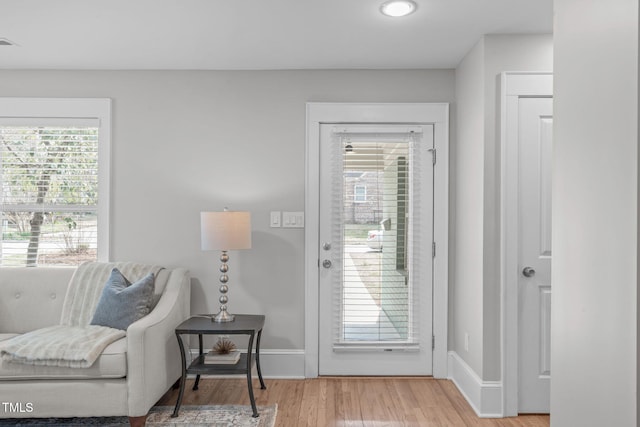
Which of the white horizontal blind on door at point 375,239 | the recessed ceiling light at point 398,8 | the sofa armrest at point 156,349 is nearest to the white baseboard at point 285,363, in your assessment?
the white horizontal blind on door at point 375,239

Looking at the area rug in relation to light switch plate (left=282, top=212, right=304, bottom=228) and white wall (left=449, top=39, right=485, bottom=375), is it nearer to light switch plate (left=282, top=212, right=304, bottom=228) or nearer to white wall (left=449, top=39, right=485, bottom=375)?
light switch plate (left=282, top=212, right=304, bottom=228)

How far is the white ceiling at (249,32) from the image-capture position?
8.02 ft

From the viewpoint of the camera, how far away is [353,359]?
3.48 meters

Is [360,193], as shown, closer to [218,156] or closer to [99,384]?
[218,156]

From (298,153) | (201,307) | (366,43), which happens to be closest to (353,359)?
(201,307)

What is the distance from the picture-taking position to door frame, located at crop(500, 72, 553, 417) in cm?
279

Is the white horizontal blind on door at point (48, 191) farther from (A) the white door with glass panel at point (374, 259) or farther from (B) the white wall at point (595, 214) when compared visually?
(B) the white wall at point (595, 214)

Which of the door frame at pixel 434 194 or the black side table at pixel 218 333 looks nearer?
the black side table at pixel 218 333

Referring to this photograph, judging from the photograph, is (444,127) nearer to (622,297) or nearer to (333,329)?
(333,329)

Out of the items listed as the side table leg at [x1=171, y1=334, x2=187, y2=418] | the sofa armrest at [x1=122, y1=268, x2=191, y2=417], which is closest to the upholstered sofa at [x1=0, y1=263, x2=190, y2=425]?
the sofa armrest at [x1=122, y1=268, x2=191, y2=417]

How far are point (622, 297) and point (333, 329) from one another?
249 cm

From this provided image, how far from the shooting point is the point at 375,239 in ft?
11.4

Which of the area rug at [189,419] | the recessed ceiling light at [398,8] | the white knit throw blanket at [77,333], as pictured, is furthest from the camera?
the area rug at [189,419]

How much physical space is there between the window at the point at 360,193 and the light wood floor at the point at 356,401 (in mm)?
1347
